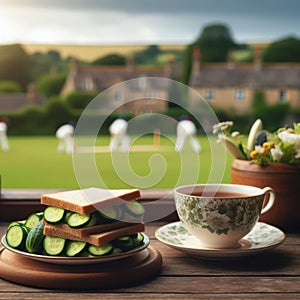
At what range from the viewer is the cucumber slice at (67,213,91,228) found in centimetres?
62

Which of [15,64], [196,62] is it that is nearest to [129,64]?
[196,62]

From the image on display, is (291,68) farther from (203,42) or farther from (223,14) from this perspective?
(223,14)

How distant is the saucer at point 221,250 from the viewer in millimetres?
671

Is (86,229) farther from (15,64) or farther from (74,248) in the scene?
(15,64)

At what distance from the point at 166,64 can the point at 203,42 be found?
180 cm

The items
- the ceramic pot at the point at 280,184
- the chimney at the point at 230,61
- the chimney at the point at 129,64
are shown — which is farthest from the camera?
the chimney at the point at 230,61

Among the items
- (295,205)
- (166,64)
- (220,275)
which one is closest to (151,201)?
(295,205)

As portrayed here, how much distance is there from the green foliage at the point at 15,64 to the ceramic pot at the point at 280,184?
401 inches

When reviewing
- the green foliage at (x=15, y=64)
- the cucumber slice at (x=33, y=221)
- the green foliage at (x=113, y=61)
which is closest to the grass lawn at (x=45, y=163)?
the green foliage at (x=15, y=64)

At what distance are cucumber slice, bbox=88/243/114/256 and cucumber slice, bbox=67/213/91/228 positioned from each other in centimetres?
3

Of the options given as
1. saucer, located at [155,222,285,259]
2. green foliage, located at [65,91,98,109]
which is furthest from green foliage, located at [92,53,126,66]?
saucer, located at [155,222,285,259]

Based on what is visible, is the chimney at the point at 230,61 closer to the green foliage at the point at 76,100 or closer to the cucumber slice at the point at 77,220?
the green foliage at the point at 76,100

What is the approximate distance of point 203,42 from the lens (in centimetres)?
1262

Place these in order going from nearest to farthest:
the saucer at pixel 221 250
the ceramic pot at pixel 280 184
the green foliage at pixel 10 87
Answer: the saucer at pixel 221 250 < the ceramic pot at pixel 280 184 < the green foliage at pixel 10 87
